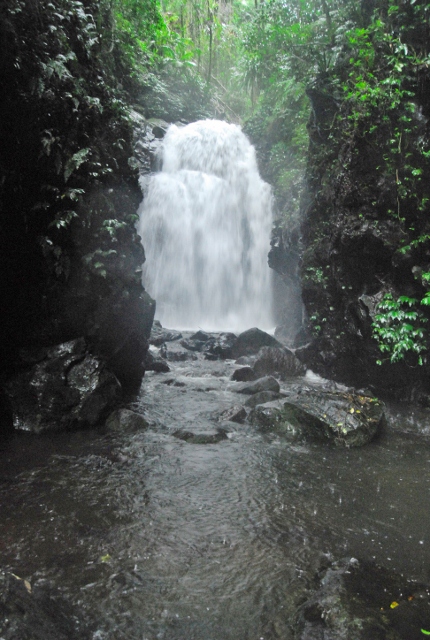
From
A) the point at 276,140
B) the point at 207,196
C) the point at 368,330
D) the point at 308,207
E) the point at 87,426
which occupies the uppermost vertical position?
the point at 276,140

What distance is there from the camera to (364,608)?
2.70 m

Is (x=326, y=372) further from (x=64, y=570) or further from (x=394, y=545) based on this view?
(x=64, y=570)

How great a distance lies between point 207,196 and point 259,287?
4.96 m

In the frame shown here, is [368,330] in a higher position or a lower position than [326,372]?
higher

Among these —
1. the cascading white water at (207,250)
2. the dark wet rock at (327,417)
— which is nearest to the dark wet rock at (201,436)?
the dark wet rock at (327,417)

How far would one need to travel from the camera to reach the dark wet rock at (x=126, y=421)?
6.60 metres

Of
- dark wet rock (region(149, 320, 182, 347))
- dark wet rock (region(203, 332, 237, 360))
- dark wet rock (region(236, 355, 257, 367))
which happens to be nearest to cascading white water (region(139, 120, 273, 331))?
dark wet rock (region(149, 320, 182, 347))

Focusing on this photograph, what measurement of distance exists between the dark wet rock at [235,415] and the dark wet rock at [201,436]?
2.42ft

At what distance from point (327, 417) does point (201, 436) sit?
84.1 inches

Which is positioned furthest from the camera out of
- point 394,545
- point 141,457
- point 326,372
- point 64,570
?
point 326,372

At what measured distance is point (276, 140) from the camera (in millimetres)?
18156

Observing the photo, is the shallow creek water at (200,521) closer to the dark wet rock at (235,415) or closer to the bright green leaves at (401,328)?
Answer: the dark wet rock at (235,415)

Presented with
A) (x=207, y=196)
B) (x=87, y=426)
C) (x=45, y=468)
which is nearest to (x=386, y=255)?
(x=87, y=426)

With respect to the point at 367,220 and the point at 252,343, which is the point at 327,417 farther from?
the point at 252,343
